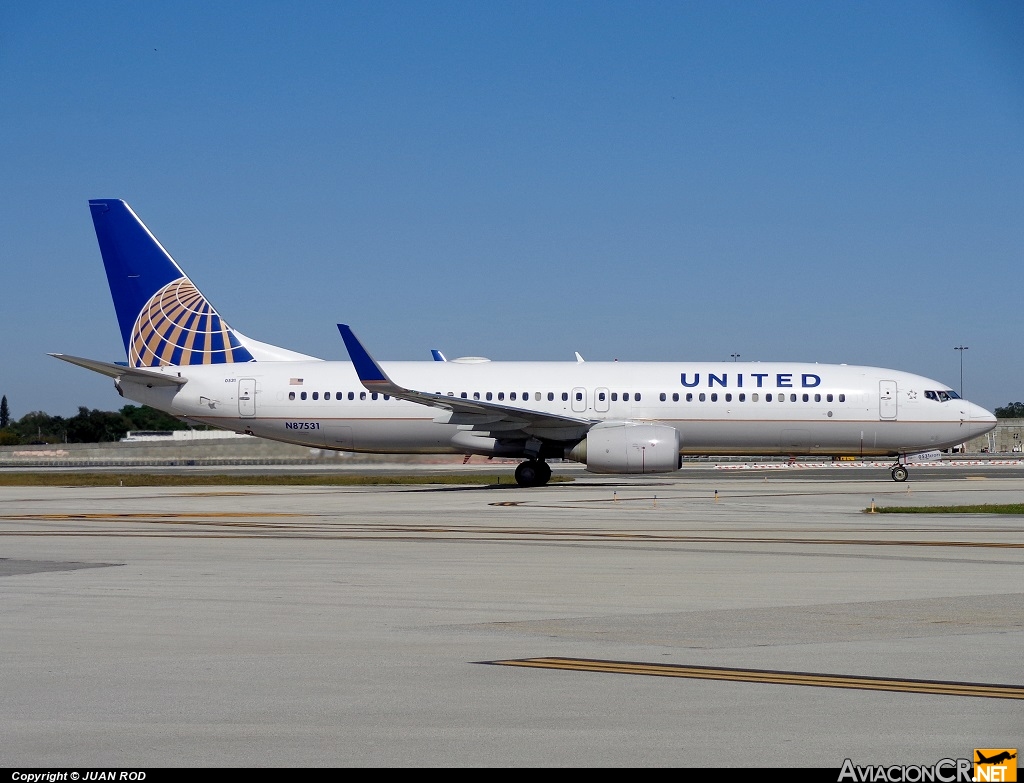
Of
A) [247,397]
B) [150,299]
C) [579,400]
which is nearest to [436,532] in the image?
[579,400]

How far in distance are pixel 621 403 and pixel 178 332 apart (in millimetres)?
14736

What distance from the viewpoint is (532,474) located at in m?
36.2

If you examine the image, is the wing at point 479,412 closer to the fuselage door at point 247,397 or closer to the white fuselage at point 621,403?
the white fuselage at point 621,403

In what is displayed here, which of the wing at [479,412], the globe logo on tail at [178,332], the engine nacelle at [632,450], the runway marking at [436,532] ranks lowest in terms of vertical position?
the runway marking at [436,532]

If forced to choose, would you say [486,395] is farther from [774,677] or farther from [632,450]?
[774,677]

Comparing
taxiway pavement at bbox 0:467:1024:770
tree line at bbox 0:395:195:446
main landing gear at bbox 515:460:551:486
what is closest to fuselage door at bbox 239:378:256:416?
main landing gear at bbox 515:460:551:486

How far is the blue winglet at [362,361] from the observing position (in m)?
33.3

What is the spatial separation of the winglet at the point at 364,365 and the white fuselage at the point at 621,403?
3.79 meters

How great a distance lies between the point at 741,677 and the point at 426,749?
102 inches

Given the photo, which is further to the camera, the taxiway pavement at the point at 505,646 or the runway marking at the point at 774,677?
the runway marking at the point at 774,677

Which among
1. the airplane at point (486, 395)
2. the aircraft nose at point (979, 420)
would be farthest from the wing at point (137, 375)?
the aircraft nose at point (979, 420)

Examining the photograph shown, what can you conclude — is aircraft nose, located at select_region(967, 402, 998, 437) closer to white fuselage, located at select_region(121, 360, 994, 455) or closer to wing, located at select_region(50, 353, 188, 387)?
white fuselage, located at select_region(121, 360, 994, 455)

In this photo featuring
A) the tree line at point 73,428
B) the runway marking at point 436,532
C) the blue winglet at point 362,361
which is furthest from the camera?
the tree line at point 73,428

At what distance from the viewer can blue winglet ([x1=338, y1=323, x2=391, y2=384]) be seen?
109 feet
